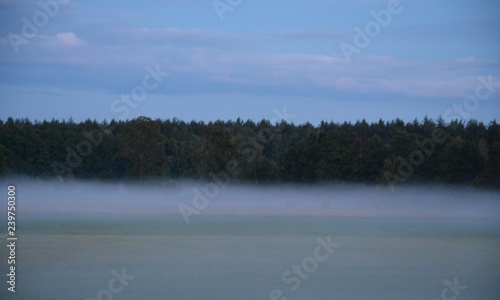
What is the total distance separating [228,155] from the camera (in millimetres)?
37250

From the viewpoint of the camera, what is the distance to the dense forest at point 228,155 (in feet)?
107

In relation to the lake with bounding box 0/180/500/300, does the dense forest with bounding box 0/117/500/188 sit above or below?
above

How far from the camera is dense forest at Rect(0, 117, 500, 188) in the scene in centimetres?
3262

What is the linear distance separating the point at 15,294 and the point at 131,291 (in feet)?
6.63

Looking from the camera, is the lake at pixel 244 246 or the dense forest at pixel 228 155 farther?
the dense forest at pixel 228 155

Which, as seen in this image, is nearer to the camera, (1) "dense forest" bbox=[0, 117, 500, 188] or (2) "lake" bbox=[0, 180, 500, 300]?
(2) "lake" bbox=[0, 180, 500, 300]

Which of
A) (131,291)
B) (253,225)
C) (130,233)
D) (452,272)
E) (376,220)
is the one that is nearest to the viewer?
(131,291)

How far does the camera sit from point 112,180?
3422cm

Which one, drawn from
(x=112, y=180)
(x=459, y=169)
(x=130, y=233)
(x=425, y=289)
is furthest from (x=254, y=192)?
(x=425, y=289)

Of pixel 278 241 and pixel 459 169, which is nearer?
pixel 278 241

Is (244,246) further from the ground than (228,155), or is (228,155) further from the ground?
(228,155)

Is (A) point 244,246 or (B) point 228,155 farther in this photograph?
(B) point 228,155

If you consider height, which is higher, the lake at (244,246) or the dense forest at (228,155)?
the dense forest at (228,155)

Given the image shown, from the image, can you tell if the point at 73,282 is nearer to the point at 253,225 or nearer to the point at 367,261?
the point at 367,261
